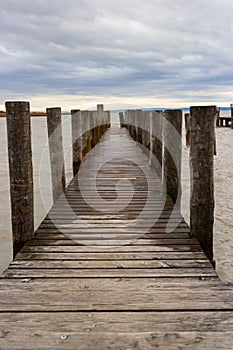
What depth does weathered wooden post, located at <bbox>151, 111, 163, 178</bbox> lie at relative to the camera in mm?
6543

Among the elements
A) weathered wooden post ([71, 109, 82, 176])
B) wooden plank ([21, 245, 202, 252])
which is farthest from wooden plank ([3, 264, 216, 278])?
weathered wooden post ([71, 109, 82, 176])

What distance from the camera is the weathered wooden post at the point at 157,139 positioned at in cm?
654

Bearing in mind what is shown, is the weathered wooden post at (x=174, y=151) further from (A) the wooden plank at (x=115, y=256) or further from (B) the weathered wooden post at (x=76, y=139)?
(B) the weathered wooden post at (x=76, y=139)

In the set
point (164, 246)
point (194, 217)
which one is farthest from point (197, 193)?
point (164, 246)

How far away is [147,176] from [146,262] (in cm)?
407

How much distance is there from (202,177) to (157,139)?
3.35 metres

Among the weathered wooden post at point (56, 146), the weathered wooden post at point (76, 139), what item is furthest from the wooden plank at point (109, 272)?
the weathered wooden post at point (76, 139)

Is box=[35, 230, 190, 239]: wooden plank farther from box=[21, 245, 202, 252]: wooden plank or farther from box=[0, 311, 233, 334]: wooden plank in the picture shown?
box=[0, 311, 233, 334]: wooden plank

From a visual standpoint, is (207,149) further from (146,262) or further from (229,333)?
(229,333)

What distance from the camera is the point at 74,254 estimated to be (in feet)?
10.2

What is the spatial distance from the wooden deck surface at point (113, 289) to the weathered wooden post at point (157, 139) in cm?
238

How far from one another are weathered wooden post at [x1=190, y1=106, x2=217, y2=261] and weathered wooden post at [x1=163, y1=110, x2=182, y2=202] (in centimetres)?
122

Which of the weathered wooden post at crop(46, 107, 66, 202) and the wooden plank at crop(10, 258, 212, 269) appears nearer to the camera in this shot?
the wooden plank at crop(10, 258, 212, 269)

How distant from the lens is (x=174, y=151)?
193 inches
